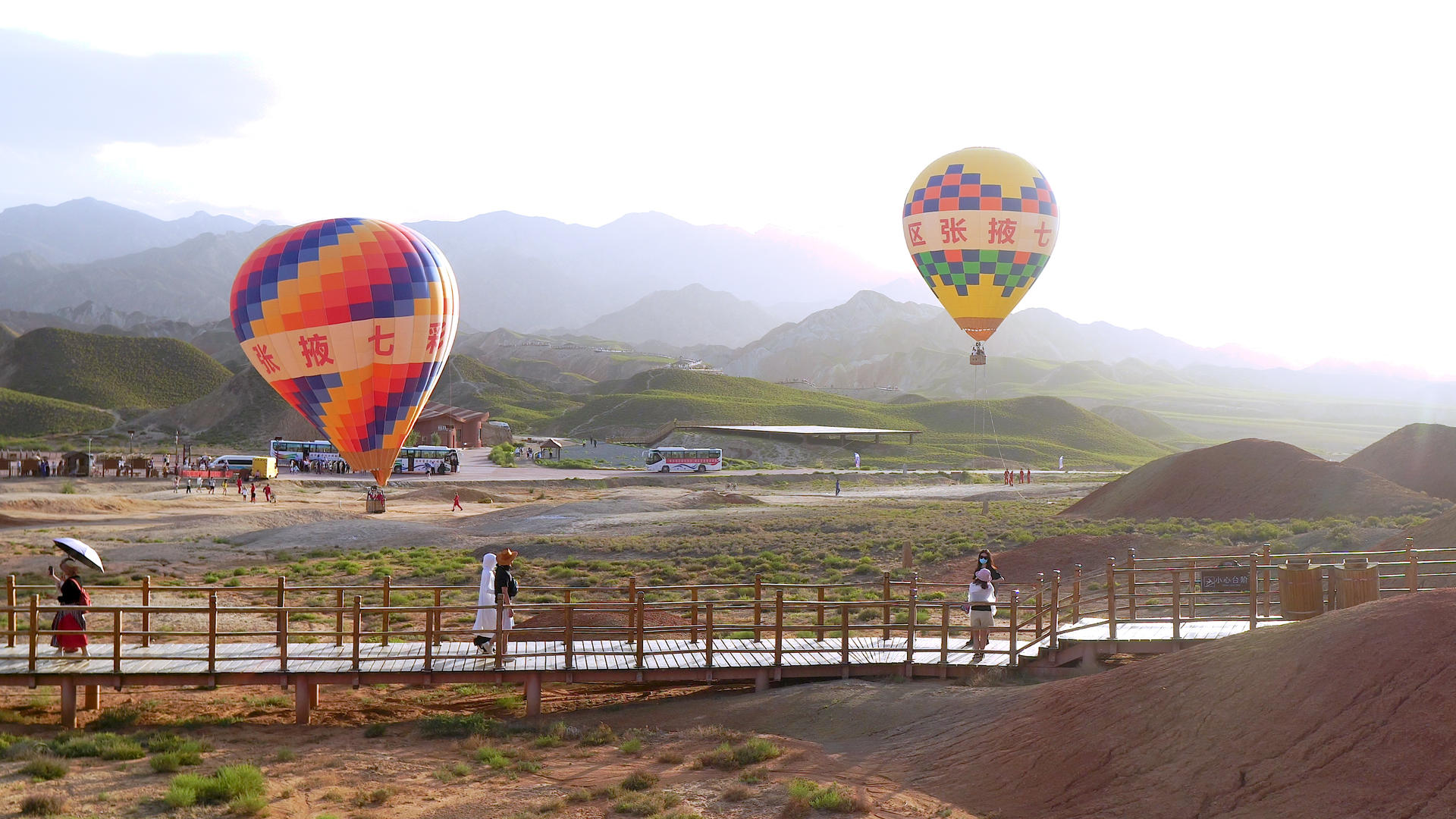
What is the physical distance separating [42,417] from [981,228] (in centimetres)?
11762

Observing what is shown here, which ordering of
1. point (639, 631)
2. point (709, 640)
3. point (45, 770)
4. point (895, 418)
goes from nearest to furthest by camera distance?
point (45, 770) < point (639, 631) < point (709, 640) < point (895, 418)

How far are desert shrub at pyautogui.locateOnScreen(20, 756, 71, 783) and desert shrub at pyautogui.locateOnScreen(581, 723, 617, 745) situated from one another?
21.0 feet

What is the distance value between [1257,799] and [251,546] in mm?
39719

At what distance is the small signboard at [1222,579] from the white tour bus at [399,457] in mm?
67542

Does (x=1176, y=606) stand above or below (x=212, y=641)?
above

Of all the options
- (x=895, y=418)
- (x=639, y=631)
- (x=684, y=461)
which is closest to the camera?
(x=639, y=631)

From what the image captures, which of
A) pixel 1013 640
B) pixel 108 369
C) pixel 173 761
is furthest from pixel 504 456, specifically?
pixel 108 369

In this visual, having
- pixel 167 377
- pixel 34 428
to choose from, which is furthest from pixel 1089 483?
pixel 167 377

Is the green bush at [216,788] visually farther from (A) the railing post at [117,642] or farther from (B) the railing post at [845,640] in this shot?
(B) the railing post at [845,640]

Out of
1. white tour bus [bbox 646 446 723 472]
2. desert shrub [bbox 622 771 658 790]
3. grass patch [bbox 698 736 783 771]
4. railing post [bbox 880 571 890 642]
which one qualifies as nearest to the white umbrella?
desert shrub [bbox 622 771 658 790]

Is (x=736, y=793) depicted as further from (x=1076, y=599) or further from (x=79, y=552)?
(x=79, y=552)

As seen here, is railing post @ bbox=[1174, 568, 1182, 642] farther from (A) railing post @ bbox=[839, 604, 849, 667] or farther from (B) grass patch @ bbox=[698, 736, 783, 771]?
(B) grass patch @ bbox=[698, 736, 783, 771]

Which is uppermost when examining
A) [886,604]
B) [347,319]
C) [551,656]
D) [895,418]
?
[347,319]

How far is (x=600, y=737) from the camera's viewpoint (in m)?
14.6
